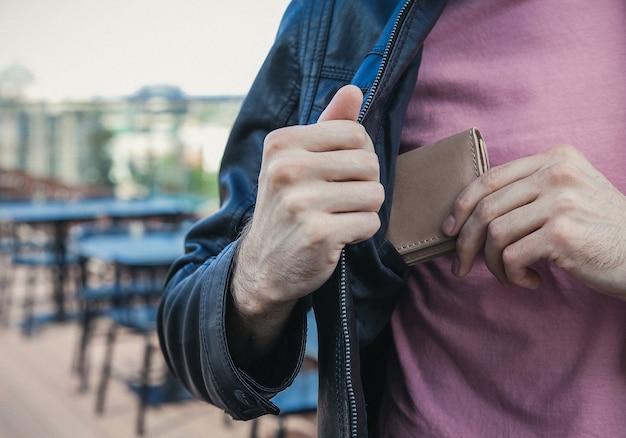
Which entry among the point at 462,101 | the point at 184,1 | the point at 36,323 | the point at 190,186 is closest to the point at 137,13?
the point at 184,1

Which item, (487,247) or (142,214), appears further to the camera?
(142,214)

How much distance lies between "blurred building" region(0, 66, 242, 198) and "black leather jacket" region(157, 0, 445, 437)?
3805mm

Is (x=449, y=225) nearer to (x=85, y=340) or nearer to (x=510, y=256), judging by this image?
(x=510, y=256)

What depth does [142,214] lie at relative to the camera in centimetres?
546

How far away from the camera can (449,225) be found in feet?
2.43

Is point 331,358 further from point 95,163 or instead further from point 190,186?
point 95,163

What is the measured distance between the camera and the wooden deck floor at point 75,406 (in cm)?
359

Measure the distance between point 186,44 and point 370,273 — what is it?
6.34 metres

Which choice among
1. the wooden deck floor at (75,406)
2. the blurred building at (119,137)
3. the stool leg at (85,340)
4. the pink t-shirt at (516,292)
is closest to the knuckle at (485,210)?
the pink t-shirt at (516,292)

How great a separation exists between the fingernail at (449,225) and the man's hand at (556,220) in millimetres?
36

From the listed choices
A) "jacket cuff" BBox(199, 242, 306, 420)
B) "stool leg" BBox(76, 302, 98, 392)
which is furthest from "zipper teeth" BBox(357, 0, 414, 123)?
"stool leg" BBox(76, 302, 98, 392)

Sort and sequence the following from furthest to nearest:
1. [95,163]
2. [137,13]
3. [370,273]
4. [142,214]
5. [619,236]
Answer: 1. [95,163]
2. [137,13]
3. [142,214]
4. [370,273]
5. [619,236]

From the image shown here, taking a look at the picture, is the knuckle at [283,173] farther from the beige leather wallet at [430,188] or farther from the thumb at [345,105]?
the beige leather wallet at [430,188]

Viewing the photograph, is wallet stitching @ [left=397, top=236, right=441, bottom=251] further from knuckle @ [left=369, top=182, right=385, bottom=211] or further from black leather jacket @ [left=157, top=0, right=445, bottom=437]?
knuckle @ [left=369, top=182, right=385, bottom=211]
